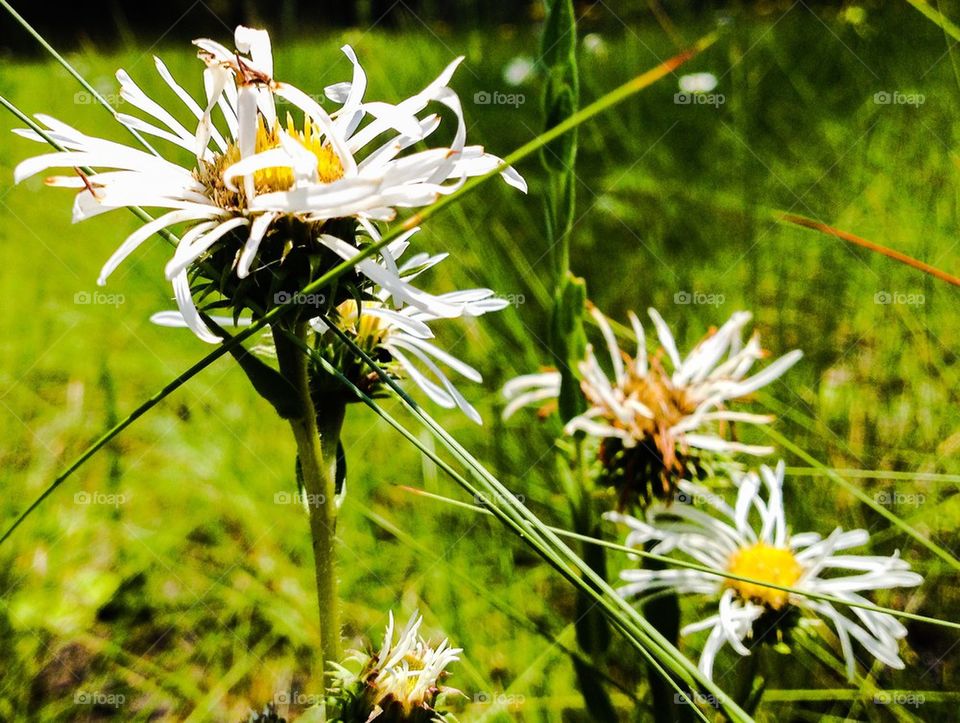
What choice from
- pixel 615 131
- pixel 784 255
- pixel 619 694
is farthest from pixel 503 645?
pixel 615 131

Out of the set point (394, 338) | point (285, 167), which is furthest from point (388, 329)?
point (285, 167)

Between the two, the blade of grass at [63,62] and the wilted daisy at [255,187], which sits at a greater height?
the blade of grass at [63,62]

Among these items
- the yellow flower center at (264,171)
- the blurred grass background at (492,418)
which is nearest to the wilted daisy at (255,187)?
the yellow flower center at (264,171)

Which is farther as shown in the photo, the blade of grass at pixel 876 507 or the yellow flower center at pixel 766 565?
the yellow flower center at pixel 766 565

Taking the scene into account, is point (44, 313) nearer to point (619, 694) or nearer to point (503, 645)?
point (503, 645)

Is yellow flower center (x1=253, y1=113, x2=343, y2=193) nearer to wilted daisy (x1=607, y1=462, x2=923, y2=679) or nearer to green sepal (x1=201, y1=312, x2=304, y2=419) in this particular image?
green sepal (x1=201, y1=312, x2=304, y2=419)

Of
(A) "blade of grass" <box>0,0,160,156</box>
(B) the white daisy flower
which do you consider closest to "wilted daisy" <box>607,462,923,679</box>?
(B) the white daisy flower

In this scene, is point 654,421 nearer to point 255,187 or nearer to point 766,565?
→ point 766,565

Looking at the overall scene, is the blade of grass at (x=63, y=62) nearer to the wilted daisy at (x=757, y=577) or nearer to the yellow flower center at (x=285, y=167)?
the yellow flower center at (x=285, y=167)
